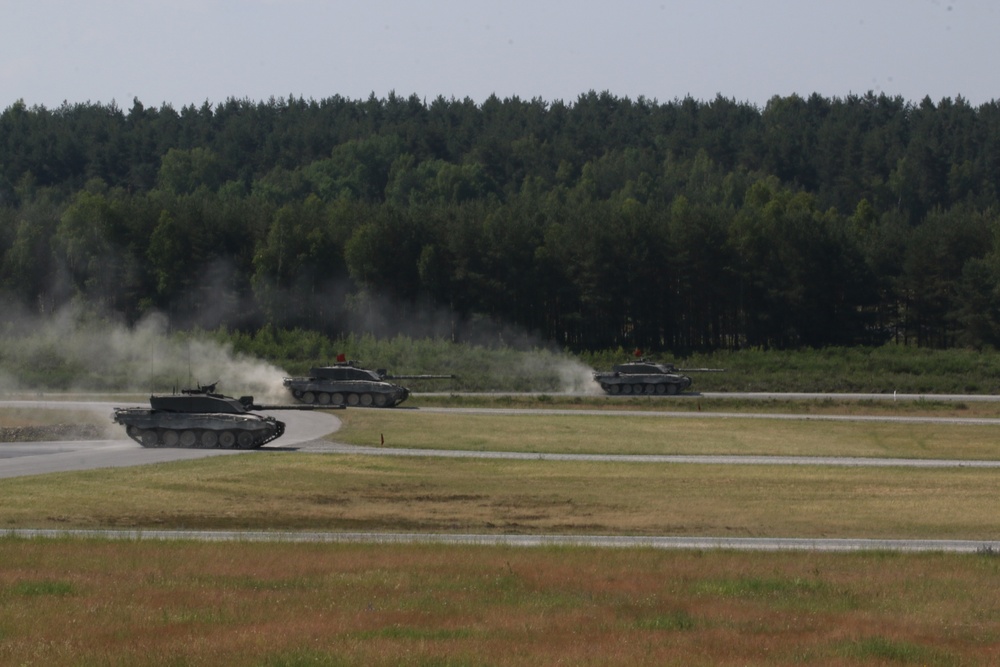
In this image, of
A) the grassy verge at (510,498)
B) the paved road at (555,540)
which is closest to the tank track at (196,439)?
the grassy verge at (510,498)

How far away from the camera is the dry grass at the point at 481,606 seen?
606 inches

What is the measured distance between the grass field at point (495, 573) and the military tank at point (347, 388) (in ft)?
76.2

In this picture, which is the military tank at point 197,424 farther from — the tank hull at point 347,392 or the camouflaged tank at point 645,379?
the camouflaged tank at point 645,379

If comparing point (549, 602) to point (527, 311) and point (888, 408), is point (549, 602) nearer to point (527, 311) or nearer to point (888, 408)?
point (888, 408)

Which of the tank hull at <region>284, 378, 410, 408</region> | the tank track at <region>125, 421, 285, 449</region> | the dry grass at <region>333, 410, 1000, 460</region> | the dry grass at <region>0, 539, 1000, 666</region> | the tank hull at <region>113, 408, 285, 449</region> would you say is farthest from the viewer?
the tank hull at <region>284, 378, 410, 408</region>

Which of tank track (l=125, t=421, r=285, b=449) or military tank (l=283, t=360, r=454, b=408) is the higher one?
military tank (l=283, t=360, r=454, b=408)

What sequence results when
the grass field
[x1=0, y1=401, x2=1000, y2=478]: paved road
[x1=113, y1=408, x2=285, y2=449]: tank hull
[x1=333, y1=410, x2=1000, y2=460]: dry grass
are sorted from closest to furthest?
1. the grass field
2. [x1=0, y1=401, x2=1000, y2=478]: paved road
3. [x1=113, y1=408, x2=285, y2=449]: tank hull
4. [x1=333, y1=410, x2=1000, y2=460]: dry grass

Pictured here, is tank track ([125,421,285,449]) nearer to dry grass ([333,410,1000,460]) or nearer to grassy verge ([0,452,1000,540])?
grassy verge ([0,452,1000,540])

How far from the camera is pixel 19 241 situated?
11294cm

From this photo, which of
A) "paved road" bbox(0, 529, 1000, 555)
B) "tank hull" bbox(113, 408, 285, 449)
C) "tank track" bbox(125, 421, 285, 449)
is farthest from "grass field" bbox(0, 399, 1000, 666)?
"tank track" bbox(125, 421, 285, 449)

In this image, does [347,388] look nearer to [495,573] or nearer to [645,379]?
[645,379]

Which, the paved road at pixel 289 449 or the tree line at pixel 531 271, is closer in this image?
the paved road at pixel 289 449

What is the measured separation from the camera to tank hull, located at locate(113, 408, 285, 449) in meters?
47.8

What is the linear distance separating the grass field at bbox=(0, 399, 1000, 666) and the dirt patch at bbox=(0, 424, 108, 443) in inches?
471
